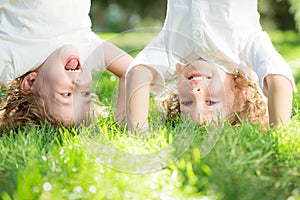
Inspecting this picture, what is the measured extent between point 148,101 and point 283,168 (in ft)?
1.94

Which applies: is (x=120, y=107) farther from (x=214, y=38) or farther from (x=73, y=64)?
(x=214, y=38)

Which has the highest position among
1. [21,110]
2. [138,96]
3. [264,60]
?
[264,60]

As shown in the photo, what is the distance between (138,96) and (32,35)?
18.4 inches

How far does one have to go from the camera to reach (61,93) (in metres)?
2.38

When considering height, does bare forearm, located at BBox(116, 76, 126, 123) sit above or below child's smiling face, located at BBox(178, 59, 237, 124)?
below

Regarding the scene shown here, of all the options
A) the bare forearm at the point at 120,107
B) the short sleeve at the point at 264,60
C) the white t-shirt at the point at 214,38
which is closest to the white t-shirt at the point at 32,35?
the bare forearm at the point at 120,107

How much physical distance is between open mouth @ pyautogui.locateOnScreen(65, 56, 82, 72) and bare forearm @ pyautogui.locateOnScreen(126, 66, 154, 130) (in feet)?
0.66

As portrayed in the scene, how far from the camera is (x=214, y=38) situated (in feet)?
7.71

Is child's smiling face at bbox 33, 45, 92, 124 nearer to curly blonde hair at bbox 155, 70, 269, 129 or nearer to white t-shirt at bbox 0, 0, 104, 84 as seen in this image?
white t-shirt at bbox 0, 0, 104, 84

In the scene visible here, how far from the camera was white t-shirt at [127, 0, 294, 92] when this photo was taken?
2.31 m

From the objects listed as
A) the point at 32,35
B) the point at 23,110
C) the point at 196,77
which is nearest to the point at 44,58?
the point at 32,35

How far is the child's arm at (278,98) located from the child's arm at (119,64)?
50 cm

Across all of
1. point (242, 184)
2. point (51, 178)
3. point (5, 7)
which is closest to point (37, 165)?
point (51, 178)

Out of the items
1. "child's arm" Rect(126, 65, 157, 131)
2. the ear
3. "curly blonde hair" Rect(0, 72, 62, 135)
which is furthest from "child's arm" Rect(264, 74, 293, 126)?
the ear
